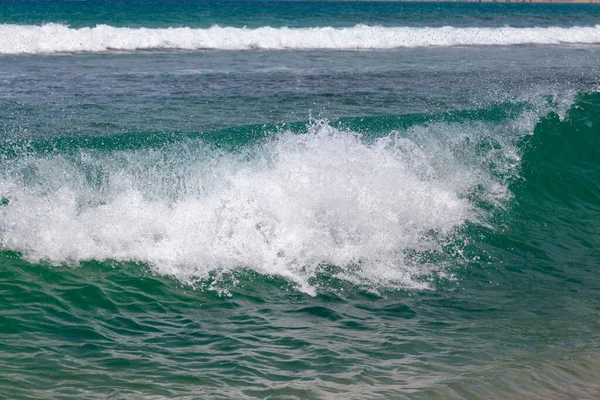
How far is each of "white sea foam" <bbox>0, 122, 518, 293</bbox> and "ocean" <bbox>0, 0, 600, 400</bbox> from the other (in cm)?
3

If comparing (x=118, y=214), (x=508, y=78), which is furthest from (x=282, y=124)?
(x=508, y=78)

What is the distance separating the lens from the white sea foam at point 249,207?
8.45 metres

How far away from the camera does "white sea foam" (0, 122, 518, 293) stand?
8453 millimetres

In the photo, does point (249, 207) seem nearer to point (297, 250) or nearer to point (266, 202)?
point (266, 202)

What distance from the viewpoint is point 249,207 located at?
30.5 ft

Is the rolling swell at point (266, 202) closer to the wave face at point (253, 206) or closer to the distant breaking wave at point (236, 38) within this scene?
the wave face at point (253, 206)

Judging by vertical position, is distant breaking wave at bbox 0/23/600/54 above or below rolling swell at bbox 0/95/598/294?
above

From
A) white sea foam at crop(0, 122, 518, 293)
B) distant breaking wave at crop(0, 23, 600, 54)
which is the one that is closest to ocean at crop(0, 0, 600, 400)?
white sea foam at crop(0, 122, 518, 293)

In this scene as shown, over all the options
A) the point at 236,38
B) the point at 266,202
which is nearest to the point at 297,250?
the point at 266,202

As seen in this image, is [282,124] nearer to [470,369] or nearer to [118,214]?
[118,214]

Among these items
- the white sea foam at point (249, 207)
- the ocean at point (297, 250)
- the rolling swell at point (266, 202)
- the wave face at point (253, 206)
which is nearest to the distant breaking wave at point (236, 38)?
the ocean at point (297, 250)

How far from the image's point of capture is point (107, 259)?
833 centimetres

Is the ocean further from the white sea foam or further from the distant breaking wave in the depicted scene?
the distant breaking wave

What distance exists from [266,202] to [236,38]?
27.9 meters
